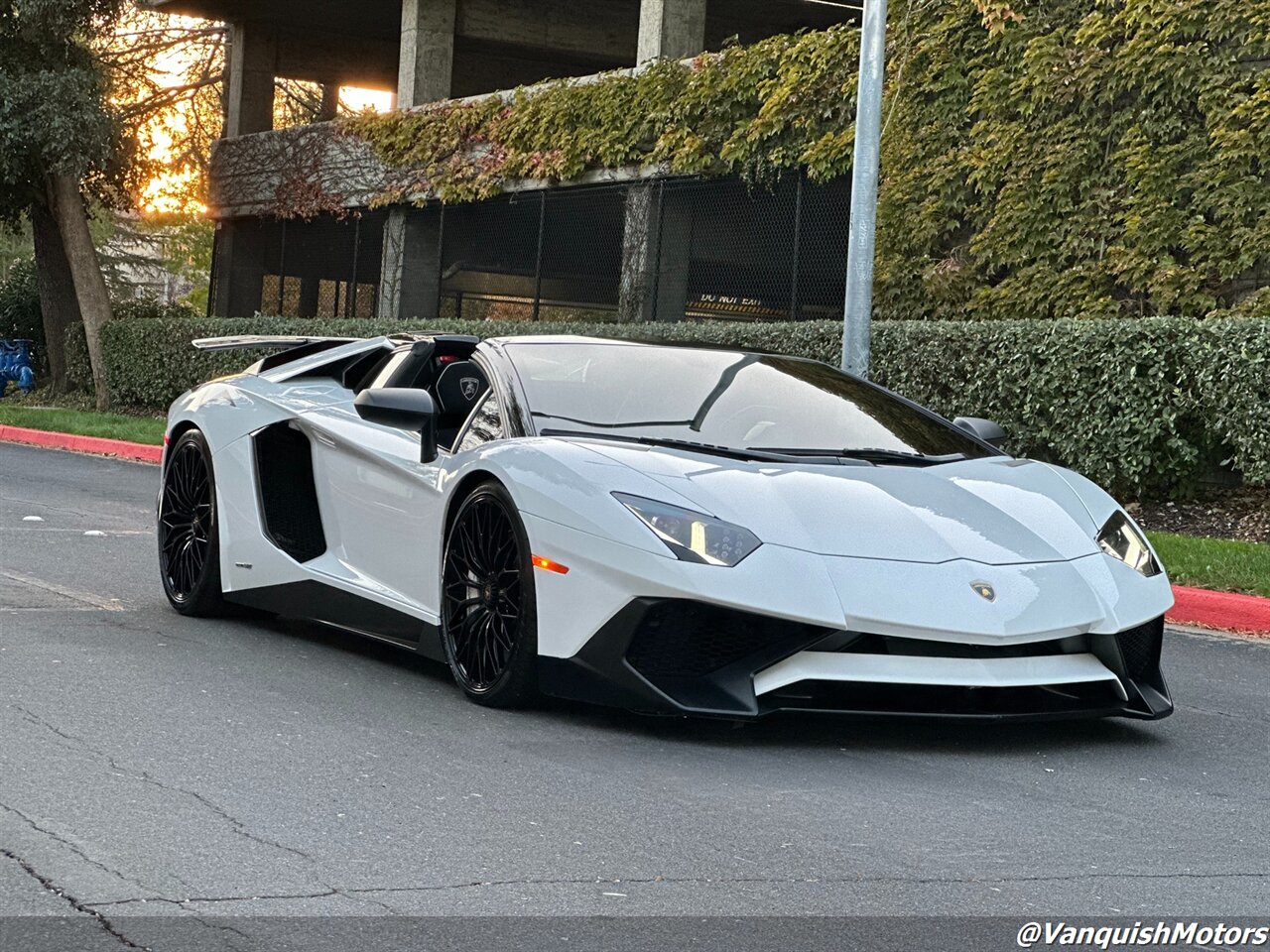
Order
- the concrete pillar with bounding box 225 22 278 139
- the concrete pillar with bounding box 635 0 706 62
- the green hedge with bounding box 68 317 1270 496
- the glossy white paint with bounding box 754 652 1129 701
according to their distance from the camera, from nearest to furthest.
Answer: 1. the glossy white paint with bounding box 754 652 1129 701
2. the green hedge with bounding box 68 317 1270 496
3. the concrete pillar with bounding box 635 0 706 62
4. the concrete pillar with bounding box 225 22 278 139

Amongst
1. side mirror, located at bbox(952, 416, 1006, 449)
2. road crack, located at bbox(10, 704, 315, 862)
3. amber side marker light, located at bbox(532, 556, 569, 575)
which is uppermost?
side mirror, located at bbox(952, 416, 1006, 449)

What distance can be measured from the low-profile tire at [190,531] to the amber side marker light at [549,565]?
8.07ft

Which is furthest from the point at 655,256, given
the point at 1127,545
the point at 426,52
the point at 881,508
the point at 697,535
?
the point at 697,535

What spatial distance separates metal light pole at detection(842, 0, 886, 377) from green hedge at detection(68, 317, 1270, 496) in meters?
1.29

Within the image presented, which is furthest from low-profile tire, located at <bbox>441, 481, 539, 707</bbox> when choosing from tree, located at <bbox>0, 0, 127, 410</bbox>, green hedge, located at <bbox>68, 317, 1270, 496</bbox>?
tree, located at <bbox>0, 0, 127, 410</bbox>

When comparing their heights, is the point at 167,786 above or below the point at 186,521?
below

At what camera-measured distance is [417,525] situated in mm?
6238

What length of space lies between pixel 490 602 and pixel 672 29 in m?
18.2

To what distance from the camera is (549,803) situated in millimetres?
4555

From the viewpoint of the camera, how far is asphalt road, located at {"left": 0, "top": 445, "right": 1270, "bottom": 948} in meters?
3.79

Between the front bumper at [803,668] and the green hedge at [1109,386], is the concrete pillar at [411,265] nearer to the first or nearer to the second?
the green hedge at [1109,386]

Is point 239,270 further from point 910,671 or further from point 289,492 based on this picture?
point 910,671

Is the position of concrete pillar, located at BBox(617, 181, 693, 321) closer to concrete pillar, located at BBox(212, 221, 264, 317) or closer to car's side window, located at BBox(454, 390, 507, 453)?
concrete pillar, located at BBox(212, 221, 264, 317)

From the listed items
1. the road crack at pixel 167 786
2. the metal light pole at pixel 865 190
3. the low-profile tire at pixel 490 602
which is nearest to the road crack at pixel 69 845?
the road crack at pixel 167 786
